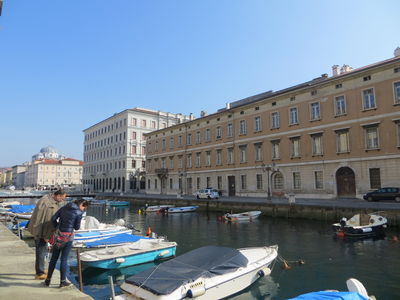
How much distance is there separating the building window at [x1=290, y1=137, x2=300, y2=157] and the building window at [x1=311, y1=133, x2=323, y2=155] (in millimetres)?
1763

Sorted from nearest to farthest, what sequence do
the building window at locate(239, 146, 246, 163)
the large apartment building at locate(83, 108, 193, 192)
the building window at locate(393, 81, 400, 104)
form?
the building window at locate(393, 81, 400, 104) → the building window at locate(239, 146, 246, 163) → the large apartment building at locate(83, 108, 193, 192)

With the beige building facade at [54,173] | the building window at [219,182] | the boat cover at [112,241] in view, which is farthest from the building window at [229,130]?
the beige building facade at [54,173]

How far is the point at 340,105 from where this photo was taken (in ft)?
101

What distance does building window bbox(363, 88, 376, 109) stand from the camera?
28.5 m

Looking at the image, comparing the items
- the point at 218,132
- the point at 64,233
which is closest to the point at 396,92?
the point at 218,132

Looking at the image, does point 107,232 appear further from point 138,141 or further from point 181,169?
point 138,141

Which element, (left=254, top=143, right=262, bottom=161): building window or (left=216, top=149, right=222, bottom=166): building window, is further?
(left=216, top=149, right=222, bottom=166): building window

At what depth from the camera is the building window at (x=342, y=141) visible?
30.0 meters

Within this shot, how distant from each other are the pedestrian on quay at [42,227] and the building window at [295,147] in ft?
100

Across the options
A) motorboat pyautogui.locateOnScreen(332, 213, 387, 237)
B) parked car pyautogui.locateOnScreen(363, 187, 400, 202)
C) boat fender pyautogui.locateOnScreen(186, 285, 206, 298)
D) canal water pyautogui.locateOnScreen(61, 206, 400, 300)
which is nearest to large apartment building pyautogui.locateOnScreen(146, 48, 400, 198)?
parked car pyautogui.locateOnScreen(363, 187, 400, 202)

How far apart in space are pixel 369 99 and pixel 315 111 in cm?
546

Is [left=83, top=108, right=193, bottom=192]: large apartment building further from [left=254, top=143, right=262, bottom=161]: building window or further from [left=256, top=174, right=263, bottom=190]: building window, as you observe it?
[left=256, top=174, right=263, bottom=190]: building window

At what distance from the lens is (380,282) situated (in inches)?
373

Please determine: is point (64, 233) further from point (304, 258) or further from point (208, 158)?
point (208, 158)
